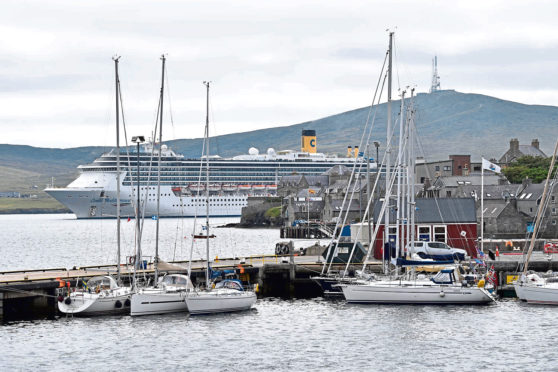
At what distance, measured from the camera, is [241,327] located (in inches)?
1442

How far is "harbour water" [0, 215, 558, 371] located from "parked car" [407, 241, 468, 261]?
574cm

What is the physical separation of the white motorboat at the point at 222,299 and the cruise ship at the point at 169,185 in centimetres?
11402

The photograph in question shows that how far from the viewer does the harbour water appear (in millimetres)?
29922

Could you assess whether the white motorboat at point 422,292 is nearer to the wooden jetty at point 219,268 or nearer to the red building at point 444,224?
the wooden jetty at point 219,268

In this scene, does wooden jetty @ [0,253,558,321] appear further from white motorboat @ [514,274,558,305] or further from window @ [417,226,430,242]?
window @ [417,226,430,242]

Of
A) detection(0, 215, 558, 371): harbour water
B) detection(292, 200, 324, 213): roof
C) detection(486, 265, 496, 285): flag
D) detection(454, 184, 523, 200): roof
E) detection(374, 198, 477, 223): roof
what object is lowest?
detection(0, 215, 558, 371): harbour water

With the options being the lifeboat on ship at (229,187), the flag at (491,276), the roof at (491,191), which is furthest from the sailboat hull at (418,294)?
the lifeboat on ship at (229,187)

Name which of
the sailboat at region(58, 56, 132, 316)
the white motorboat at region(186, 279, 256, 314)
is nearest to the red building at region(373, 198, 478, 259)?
the white motorboat at region(186, 279, 256, 314)

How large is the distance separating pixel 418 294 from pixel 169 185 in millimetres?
133679

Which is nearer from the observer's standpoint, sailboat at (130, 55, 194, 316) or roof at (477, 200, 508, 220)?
sailboat at (130, 55, 194, 316)

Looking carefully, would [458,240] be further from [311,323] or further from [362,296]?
[311,323]

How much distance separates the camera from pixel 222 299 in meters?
39.5

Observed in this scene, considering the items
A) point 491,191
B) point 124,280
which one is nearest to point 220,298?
point 124,280

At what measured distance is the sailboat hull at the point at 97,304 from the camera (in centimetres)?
3869
